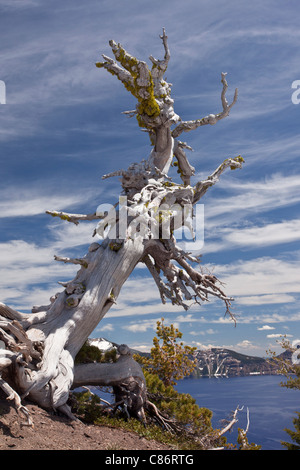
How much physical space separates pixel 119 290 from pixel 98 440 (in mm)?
3573

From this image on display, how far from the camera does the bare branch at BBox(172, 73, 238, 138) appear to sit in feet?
46.7

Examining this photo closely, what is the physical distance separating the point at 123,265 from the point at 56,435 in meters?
4.11

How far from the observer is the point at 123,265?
9953mm

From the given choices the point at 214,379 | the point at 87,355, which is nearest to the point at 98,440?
the point at 87,355

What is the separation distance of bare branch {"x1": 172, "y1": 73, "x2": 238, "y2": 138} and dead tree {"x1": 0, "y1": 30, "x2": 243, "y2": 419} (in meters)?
0.03

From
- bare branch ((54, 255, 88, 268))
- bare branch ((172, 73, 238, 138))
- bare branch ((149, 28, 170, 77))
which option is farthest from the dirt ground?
bare branch ((149, 28, 170, 77))

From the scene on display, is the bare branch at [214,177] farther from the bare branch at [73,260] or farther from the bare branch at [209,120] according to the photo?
the bare branch at [73,260]

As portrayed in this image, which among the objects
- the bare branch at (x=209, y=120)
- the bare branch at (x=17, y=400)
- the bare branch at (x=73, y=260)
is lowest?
the bare branch at (x=17, y=400)

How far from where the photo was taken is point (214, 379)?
459ft

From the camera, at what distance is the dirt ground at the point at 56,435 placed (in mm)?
6436

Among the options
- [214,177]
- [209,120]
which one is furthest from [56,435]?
[209,120]

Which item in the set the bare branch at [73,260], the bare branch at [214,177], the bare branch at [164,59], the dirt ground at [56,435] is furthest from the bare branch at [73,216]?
the bare branch at [164,59]

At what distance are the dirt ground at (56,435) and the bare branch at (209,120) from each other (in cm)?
982
